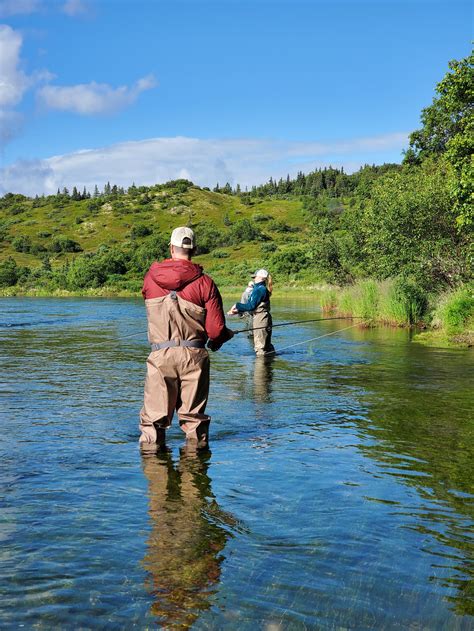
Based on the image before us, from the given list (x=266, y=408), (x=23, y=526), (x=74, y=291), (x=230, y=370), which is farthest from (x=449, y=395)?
(x=74, y=291)

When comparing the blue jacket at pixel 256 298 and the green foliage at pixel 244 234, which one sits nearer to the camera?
the blue jacket at pixel 256 298

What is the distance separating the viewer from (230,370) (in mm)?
15234

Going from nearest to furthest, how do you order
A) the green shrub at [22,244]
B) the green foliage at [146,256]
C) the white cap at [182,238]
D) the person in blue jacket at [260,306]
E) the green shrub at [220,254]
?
the white cap at [182,238]
the person in blue jacket at [260,306]
the green foliage at [146,256]
the green shrub at [220,254]
the green shrub at [22,244]

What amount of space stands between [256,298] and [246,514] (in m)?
10.6

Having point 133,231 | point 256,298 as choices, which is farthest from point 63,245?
point 256,298

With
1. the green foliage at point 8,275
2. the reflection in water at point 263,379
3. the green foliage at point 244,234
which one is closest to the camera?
the reflection in water at point 263,379

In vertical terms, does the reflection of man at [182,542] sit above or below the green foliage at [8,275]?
below

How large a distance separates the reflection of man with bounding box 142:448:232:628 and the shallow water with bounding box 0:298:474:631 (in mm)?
16

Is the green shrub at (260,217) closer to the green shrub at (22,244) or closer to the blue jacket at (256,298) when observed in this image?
the green shrub at (22,244)

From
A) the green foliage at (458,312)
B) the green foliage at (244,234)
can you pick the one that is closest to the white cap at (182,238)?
the green foliage at (458,312)

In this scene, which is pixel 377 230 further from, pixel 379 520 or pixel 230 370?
pixel 379 520

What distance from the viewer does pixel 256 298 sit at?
1591 cm

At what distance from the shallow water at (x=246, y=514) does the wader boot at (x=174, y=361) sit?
533 millimetres

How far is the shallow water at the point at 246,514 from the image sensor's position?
3965 mm
